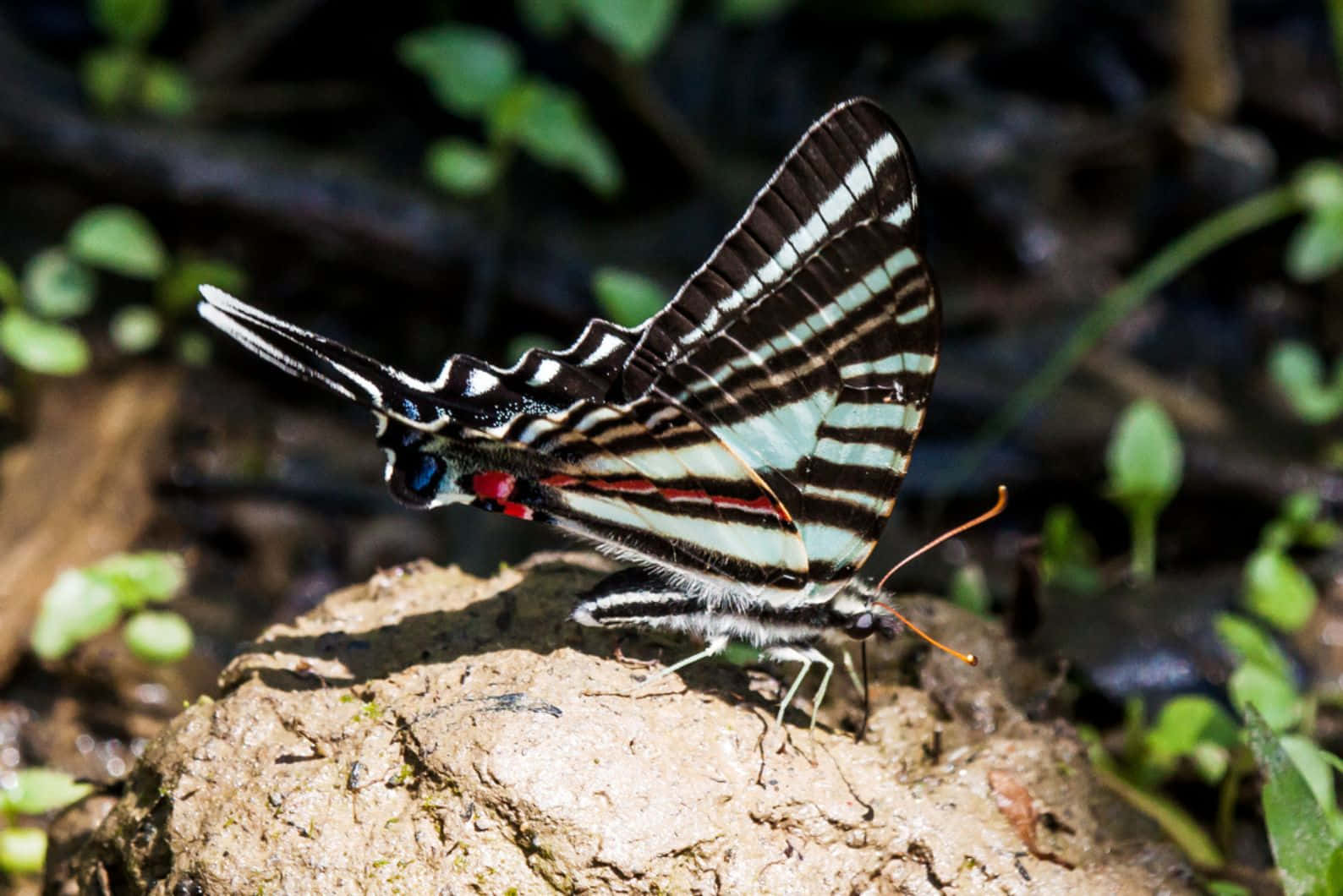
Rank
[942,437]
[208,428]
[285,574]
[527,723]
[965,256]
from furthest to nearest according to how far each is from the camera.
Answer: [965,256]
[942,437]
[208,428]
[285,574]
[527,723]

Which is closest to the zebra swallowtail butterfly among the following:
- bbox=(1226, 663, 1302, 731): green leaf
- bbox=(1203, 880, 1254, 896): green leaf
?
bbox=(1203, 880, 1254, 896): green leaf

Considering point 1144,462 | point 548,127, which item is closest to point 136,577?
point 548,127

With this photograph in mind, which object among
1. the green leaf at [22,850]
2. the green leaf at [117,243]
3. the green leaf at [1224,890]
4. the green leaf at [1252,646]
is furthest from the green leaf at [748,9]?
the green leaf at [22,850]

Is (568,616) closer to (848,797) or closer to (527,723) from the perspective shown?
(527,723)

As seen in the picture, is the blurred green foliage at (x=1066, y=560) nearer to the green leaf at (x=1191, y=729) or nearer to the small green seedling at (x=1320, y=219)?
the green leaf at (x=1191, y=729)

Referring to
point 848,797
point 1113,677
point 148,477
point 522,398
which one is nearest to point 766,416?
point 522,398

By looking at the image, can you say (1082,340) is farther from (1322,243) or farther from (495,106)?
(495,106)
